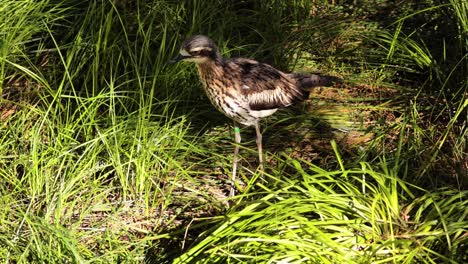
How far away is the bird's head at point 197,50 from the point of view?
4.89 meters

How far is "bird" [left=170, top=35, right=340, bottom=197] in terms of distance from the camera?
4941 mm

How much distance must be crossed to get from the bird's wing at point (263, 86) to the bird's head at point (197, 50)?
0.21 metres

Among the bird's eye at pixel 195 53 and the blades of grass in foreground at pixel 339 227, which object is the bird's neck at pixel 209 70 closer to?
the bird's eye at pixel 195 53

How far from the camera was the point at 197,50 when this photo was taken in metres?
4.89

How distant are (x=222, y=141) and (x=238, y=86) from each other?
1.75 feet

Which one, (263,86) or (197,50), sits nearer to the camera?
(197,50)

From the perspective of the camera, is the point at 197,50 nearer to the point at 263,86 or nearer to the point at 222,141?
the point at 263,86

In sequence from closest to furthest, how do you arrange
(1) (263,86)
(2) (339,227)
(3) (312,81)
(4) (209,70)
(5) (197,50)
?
(2) (339,227) < (5) (197,50) < (4) (209,70) < (1) (263,86) < (3) (312,81)

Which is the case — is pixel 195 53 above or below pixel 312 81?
above

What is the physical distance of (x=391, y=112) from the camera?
5.82 metres

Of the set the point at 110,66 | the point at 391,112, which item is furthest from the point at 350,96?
the point at 110,66

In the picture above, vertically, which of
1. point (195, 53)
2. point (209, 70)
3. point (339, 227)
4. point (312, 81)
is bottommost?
point (339, 227)

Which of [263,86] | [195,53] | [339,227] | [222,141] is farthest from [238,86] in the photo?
[339,227]

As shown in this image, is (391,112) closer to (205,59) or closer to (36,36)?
(205,59)
